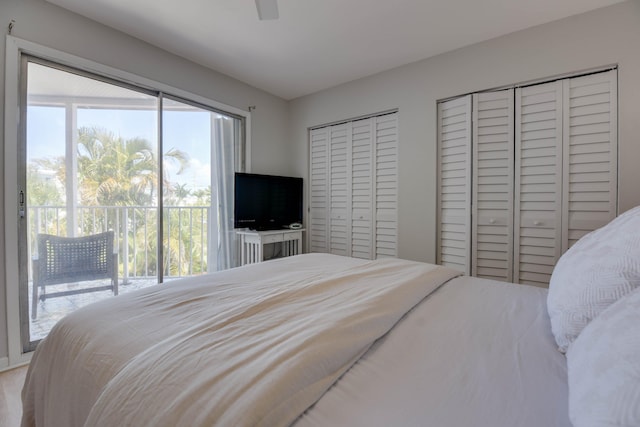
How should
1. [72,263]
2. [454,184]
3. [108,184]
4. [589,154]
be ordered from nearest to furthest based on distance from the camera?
[589,154] < [72,263] < [108,184] < [454,184]

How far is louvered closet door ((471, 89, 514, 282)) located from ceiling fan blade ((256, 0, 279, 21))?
198cm

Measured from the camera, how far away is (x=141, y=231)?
2.78 m

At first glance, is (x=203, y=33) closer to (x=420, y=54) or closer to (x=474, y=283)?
(x=420, y=54)

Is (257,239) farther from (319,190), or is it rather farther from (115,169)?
(115,169)

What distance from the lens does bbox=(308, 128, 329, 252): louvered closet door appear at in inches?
140

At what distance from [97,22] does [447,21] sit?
274 cm

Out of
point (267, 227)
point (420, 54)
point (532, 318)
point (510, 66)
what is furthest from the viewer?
point (267, 227)

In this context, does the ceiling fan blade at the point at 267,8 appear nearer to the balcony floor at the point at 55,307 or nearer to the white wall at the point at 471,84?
the white wall at the point at 471,84

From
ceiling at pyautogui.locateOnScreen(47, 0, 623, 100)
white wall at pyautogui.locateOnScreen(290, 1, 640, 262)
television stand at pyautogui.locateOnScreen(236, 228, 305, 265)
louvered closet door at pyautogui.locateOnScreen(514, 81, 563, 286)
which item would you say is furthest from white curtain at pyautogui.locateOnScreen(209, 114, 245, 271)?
louvered closet door at pyautogui.locateOnScreen(514, 81, 563, 286)

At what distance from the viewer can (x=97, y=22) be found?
2.17 metres

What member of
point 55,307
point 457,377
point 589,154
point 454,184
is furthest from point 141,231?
point 589,154

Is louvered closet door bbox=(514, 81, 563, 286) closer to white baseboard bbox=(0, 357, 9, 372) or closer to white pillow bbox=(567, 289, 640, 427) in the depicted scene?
white pillow bbox=(567, 289, 640, 427)

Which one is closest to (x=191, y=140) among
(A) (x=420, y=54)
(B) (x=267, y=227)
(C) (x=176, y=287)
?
(B) (x=267, y=227)

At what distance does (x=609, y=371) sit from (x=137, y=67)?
3.23 metres
